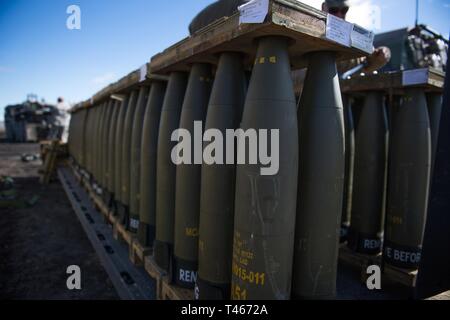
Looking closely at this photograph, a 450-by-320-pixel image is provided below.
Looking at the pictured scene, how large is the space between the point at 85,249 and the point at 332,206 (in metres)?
3.61

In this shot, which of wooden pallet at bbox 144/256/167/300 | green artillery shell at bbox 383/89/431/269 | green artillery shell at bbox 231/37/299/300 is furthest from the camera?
green artillery shell at bbox 383/89/431/269

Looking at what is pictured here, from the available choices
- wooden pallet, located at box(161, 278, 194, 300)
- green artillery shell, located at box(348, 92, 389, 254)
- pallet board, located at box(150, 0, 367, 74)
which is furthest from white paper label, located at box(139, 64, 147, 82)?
green artillery shell, located at box(348, 92, 389, 254)

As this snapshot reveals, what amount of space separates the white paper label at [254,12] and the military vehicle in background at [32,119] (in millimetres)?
22010

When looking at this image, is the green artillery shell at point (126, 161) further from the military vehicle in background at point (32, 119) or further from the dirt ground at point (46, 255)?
the military vehicle in background at point (32, 119)

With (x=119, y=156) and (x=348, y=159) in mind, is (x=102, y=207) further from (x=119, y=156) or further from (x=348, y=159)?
(x=348, y=159)

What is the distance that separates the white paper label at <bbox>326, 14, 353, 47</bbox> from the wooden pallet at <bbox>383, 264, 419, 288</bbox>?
215 cm

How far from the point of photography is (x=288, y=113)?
186 centimetres

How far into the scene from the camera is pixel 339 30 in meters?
1.94

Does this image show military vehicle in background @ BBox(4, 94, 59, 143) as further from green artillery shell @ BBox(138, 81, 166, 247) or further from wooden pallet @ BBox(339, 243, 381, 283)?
wooden pallet @ BBox(339, 243, 381, 283)

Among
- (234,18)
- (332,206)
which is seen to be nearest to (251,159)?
(332,206)

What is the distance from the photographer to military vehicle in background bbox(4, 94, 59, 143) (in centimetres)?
2170

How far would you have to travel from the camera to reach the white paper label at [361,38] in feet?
6.61

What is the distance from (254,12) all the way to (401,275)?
2625 mm
